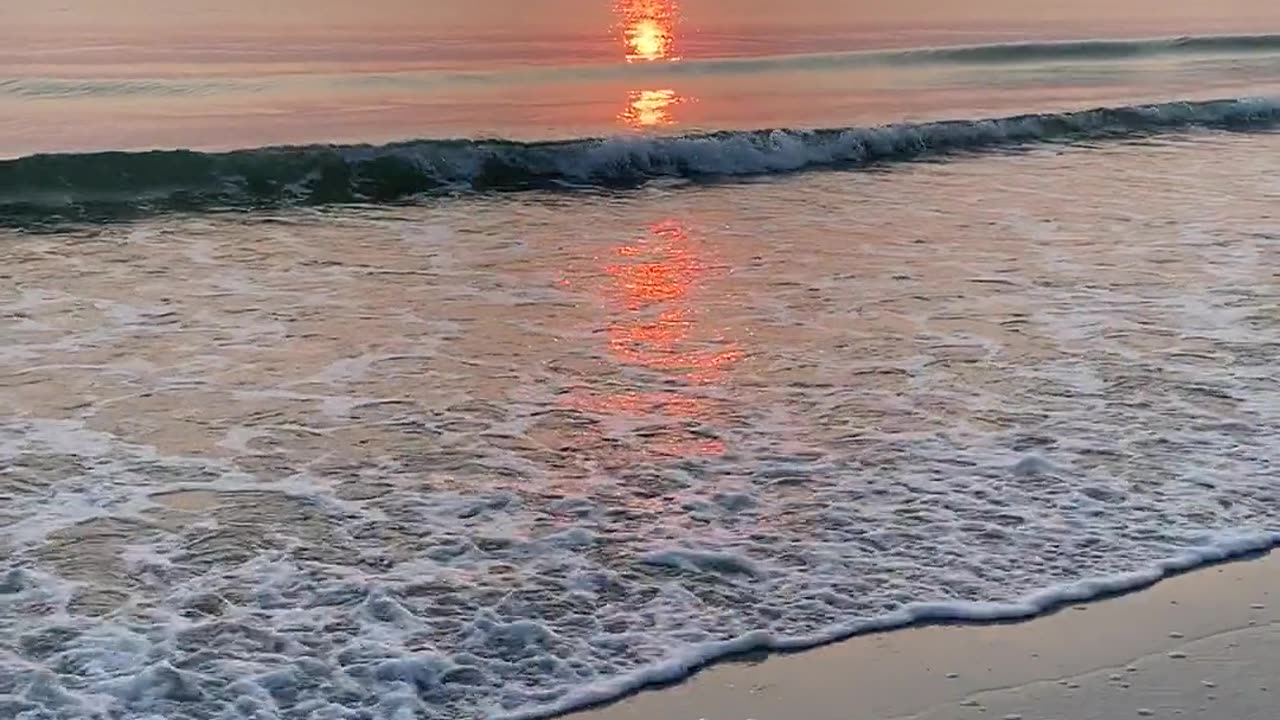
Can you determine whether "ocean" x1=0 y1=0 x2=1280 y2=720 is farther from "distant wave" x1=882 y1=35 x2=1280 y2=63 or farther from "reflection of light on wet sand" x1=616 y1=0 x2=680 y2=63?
"reflection of light on wet sand" x1=616 y1=0 x2=680 y2=63

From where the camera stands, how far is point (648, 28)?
30.4 meters

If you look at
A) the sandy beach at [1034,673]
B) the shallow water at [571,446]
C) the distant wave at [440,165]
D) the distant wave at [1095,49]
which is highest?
the distant wave at [1095,49]

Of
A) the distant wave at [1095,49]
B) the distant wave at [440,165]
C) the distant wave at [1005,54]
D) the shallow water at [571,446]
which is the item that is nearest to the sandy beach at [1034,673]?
the shallow water at [571,446]

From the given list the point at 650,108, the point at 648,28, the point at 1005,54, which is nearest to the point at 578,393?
the point at 650,108

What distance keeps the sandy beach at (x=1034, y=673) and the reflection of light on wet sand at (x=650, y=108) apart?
12.7 meters

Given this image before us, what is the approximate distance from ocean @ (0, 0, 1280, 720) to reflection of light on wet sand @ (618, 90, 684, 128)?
42 centimetres

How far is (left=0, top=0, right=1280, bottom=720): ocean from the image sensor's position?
4664 mm

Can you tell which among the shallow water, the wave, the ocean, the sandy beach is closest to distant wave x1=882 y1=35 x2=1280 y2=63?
the ocean

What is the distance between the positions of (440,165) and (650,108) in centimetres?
491

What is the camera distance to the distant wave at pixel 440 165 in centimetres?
1284

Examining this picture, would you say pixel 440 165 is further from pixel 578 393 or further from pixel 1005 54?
pixel 1005 54

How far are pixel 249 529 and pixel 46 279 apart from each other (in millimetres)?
5043

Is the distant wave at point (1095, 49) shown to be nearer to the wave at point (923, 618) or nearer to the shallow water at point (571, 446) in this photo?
the shallow water at point (571, 446)

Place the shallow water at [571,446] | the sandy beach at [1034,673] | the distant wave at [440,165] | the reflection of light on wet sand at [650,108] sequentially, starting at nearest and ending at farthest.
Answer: the sandy beach at [1034,673] < the shallow water at [571,446] < the distant wave at [440,165] < the reflection of light on wet sand at [650,108]
